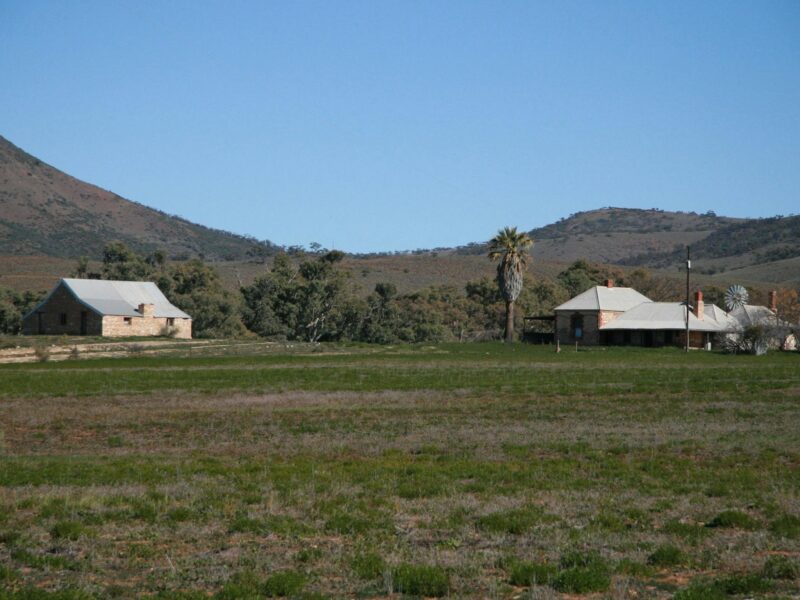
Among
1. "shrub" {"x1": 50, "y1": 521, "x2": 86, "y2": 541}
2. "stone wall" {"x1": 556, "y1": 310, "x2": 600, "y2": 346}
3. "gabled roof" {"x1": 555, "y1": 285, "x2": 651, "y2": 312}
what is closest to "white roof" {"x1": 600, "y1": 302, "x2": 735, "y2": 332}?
"stone wall" {"x1": 556, "y1": 310, "x2": 600, "y2": 346}

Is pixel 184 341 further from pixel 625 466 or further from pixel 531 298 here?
pixel 625 466

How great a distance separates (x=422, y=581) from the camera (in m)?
10.8

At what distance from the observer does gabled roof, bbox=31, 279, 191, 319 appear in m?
86.4

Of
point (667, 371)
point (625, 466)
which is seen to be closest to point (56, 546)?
point (625, 466)

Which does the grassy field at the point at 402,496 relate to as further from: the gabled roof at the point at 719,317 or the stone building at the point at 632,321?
the stone building at the point at 632,321

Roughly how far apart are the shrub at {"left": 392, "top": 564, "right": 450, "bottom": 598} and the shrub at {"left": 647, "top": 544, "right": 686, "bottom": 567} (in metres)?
2.31

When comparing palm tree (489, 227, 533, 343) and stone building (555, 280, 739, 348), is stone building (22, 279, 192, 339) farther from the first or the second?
stone building (555, 280, 739, 348)

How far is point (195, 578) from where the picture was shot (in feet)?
36.4

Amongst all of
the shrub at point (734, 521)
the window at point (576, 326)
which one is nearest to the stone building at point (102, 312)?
the window at point (576, 326)

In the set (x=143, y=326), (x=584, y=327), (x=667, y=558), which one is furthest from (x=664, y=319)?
(x=667, y=558)

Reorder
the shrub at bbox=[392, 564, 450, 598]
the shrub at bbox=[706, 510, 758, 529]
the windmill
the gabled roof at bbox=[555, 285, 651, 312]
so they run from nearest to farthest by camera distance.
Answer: the shrub at bbox=[392, 564, 450, 598] < the shrub at bbox=[706, 510, 758, 529] < the gabled roof at bbox=[555, 285, 651, 312] < the windmill

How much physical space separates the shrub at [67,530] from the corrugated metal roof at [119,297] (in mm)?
74226

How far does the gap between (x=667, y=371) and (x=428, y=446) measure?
29528 millimetres

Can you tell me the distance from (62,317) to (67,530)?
7798cm
